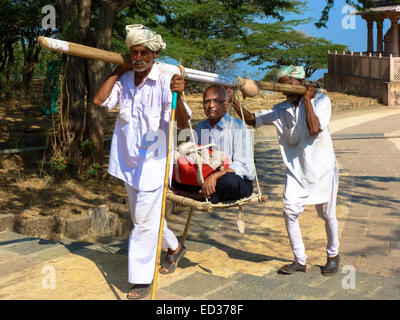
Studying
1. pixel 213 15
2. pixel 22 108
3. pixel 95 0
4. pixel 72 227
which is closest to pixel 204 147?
pixel 72 227

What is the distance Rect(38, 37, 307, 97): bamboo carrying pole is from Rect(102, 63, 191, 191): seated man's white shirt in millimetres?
184

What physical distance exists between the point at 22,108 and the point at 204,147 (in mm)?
10595

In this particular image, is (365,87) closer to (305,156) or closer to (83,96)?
(83,96)

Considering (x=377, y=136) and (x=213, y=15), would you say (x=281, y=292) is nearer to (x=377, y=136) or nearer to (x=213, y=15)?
(x=377, y=136)

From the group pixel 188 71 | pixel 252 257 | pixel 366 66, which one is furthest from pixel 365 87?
pixel 188 71

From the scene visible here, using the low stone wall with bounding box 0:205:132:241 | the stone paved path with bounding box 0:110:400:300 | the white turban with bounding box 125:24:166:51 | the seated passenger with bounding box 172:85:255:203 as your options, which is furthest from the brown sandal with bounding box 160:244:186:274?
the low stone wall with bounding box 0:205:132:241

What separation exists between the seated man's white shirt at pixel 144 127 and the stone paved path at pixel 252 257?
824mm

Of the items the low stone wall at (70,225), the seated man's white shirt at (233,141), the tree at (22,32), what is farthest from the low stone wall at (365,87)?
the seated man's white shirt at (233,141)

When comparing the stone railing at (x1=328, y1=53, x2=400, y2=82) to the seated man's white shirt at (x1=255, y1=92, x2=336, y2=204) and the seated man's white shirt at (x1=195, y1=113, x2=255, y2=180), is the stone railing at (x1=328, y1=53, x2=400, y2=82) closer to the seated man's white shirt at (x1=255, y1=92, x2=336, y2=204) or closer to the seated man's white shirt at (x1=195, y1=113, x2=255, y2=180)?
the seated man's white shirt at (x1=255, y1=92, x2=336, y2=204)

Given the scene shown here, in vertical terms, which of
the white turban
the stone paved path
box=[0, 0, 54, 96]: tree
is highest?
box=[0, 0, 54, 96]: tree

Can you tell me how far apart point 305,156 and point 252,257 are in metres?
1.44

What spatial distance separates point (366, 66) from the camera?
887 inches

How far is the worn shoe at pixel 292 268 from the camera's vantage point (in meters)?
4.97

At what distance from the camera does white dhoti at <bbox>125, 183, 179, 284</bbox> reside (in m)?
4.19
